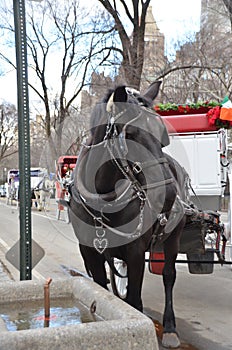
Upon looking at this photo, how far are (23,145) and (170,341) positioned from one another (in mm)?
2339

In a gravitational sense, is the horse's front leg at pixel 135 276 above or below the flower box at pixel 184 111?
below

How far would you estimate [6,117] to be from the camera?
4428cm

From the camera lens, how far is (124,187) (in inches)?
170

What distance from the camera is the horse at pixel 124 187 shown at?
4094mm

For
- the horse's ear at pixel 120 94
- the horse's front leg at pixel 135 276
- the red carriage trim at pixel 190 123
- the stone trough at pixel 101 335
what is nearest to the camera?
the stone trough at pixel 101 335

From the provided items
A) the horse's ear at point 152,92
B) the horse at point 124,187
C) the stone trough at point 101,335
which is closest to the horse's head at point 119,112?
the horse at point 124,187

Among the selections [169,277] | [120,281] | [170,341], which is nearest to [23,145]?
[169,277]

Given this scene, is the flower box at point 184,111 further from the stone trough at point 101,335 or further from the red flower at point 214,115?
the stone trough at point 101,335

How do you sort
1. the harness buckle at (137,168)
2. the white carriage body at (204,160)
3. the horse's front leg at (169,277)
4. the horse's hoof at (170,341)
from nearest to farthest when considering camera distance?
the harness buckle at (137,168) → the horse's hoof at (170,341) → the horse's front leg at (169,277) → the white carriage body at (204,160)

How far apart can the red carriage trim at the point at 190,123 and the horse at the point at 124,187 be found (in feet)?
9.84

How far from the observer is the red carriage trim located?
778 cm

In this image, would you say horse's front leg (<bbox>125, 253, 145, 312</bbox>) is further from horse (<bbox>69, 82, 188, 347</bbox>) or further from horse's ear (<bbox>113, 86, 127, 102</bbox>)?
horse's ear (<bbox>113, 86, 127, 102</bbox>)

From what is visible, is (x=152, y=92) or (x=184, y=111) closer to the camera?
(x=152, y=92)

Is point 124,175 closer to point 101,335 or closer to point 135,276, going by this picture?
point 135,276
